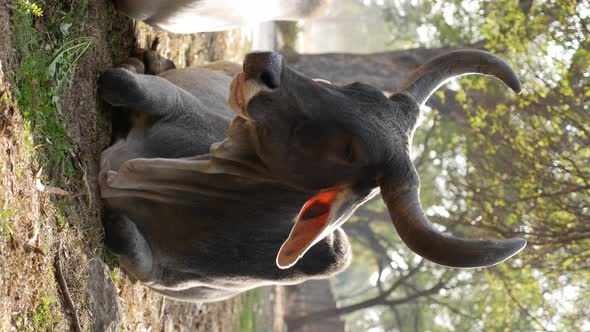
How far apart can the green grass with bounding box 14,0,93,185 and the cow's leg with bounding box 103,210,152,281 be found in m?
0.41

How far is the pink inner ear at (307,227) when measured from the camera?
3711 millimetres

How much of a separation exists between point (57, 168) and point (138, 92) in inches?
27.0

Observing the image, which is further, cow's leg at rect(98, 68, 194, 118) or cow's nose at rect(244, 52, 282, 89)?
cow's leg at rect(98, 68, 194, 118)

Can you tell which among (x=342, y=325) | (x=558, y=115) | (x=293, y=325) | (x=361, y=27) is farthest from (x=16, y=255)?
(x=361, y=27)

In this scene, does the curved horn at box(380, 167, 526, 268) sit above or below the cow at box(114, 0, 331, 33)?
below

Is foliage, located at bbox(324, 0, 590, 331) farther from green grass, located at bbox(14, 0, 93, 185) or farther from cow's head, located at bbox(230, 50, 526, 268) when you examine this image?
green grass, located at bbox(14, 0, 93, 185)

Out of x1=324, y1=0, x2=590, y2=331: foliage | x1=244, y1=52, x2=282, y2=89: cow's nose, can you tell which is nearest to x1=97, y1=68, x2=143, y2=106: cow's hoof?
x1=244, y1=52, x2=282, y2=89: cow's nose

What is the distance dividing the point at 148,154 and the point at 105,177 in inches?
10.9

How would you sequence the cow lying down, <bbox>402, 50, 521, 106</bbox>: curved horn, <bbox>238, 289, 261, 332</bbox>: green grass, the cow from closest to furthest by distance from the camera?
the cow lying down → <bbox>402, 50, 521, 106</bbox>: curved horn → the cow → <bbox>238, 289, 261, 332</bbox>: green grass

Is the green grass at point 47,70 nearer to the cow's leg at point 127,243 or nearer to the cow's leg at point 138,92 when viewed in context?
the cow's leg at point 138,92

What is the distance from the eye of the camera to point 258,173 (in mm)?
3900

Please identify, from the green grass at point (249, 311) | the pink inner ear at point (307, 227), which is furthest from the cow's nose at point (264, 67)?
the green grass at point (249, 311)

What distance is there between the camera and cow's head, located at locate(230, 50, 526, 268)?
3.50 metres

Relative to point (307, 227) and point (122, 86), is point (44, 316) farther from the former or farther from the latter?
point (122, 86)
